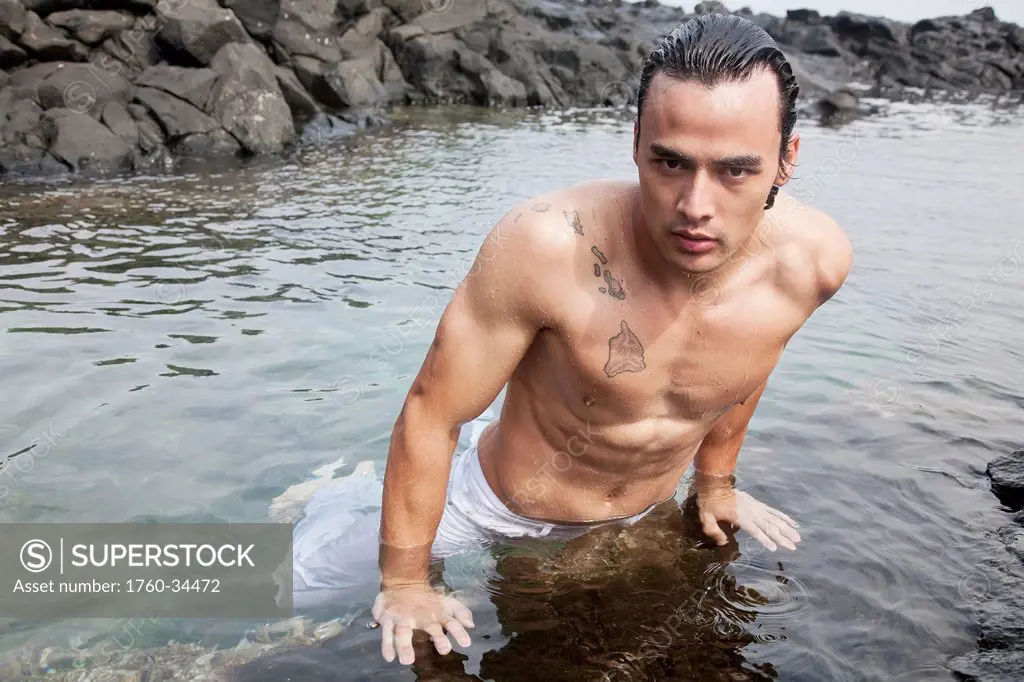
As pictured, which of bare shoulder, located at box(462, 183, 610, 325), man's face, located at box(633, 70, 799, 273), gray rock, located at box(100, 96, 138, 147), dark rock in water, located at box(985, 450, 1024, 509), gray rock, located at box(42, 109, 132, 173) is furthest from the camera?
gray rock, located at box(100, 96, 138, 147)

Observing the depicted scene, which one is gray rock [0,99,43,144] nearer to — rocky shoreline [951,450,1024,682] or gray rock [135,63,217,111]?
gray rock [135,63,217,111]

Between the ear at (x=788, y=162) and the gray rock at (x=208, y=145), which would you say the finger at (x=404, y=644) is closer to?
the ear at (x=788, y=162)

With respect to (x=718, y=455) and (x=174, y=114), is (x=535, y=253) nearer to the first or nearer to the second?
(x=718, y=455)

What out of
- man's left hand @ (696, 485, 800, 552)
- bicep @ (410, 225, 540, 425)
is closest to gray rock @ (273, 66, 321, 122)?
man's left hand @ (696, 485, 800, 552)

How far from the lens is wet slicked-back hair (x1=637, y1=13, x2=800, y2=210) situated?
241 centimetres

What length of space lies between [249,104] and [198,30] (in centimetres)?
237

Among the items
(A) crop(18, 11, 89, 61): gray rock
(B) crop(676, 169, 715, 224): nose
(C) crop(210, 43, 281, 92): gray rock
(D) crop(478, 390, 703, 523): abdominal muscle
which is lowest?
(D) crop(478, 390, 703, 523): abdominal muscle

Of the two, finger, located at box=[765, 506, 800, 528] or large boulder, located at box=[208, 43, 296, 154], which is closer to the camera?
finger, located at box=[765, 506, 800, 528]

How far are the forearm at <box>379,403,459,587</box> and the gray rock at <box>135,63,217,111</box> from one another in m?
14.0

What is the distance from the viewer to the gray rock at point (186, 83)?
15086 mm

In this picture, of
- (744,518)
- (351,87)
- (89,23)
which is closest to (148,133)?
(89,23)

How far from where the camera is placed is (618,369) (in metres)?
2.86

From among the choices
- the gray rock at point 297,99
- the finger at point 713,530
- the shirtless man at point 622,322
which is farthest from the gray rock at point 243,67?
the finger at point 713,530

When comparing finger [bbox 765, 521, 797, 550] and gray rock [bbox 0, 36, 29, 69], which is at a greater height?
gray rock [bbox 0, 36, 29, 69]
